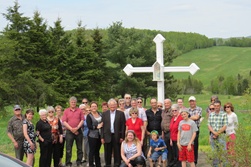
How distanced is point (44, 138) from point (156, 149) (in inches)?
98.1

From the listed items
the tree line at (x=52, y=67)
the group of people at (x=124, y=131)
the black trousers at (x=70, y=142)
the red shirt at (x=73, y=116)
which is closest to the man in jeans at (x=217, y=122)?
the group of people at (x=124, y=131)

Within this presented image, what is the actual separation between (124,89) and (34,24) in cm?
1421

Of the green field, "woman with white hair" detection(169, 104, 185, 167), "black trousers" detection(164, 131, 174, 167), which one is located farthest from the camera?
the green field

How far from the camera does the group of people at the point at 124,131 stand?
35.6ft

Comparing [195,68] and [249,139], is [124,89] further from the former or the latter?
[249,139]

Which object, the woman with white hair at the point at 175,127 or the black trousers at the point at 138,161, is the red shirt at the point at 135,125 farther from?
the black trousers at the point at 138,161

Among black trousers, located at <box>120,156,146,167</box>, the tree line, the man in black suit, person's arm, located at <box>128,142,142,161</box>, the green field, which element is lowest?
black trousers, located at <box>120,156,146,167</box>

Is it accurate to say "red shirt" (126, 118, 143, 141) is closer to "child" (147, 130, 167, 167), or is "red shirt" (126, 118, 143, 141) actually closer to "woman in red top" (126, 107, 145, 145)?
"woman in red top" (126, 107, 145, 145)

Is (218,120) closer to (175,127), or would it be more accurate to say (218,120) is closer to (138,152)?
(175,127)

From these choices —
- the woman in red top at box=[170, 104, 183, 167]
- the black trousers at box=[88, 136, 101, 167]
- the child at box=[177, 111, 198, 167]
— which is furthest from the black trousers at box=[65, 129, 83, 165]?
the child at box=[177, 111, 198, 167]

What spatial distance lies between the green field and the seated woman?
9848cm

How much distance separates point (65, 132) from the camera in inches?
492

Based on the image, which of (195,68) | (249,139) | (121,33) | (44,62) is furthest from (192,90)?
(249,139)

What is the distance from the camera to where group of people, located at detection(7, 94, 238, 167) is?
1085 cm
